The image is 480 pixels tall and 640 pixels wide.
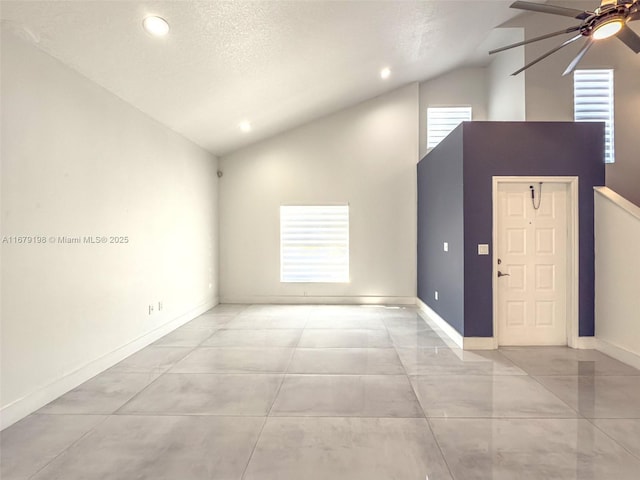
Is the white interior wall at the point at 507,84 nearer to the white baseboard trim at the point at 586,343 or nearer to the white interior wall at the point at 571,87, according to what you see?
the white interior wall at the point at 571,87

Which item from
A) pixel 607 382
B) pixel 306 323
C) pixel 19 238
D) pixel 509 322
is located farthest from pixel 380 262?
pixel 19 238

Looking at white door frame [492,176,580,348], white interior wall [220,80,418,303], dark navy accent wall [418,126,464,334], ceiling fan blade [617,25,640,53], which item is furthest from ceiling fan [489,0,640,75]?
white interior wall [220,80,418,303]

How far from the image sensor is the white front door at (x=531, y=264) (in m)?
4.04

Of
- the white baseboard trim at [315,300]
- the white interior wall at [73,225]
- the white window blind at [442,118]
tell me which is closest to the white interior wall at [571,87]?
the white window blind at [442,118]

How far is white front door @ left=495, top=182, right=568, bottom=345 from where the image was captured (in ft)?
13.3

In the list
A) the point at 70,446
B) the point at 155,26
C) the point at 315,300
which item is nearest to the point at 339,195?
the point at 315,300

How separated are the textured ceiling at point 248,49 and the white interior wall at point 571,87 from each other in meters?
0.94

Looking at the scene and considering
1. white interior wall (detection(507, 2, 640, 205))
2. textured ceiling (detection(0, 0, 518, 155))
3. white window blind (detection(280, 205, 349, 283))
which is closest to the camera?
textured ceiling (detection(0, 0, 518, 155))

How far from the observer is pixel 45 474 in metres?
1.88

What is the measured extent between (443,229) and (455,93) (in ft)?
11.4

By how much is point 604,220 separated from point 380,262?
11.5ft

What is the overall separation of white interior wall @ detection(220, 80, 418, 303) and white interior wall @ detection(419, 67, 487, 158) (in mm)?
266

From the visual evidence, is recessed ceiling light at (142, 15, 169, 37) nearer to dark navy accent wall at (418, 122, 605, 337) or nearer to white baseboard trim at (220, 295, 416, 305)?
dark navy accent wall at (418, 122, 605, 337)

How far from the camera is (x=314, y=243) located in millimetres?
6598
